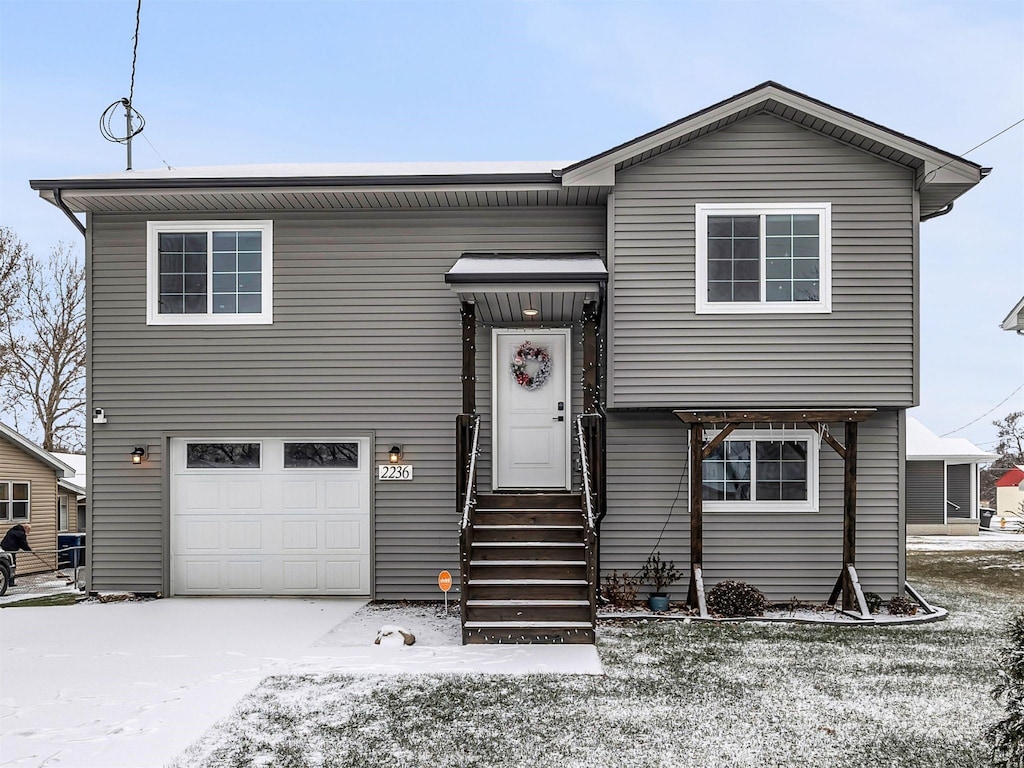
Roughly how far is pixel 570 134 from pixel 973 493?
220 ft

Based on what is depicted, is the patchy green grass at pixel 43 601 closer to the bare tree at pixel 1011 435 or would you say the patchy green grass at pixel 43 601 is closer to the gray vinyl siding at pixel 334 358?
the gray vinyl siding at pixel 334 358

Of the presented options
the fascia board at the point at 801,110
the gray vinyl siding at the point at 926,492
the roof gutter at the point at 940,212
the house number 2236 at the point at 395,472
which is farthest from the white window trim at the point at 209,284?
the gray vinyl siding at the point at 926,492

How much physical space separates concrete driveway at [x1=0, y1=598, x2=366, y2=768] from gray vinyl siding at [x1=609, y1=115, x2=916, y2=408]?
176 inches

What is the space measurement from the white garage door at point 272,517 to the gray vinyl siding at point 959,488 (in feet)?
68.0

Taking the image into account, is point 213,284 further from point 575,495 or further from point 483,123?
point 483,123

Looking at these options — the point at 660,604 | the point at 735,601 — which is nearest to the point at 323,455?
the point at 660,604

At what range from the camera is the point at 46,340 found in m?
22.1

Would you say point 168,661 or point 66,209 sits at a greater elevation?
point 66,209

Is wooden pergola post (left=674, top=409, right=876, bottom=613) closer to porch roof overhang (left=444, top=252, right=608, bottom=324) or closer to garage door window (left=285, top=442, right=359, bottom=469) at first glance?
porch roof overhang (left=444, top=252, right=608, bottom=324)

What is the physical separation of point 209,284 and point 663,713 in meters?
7.27

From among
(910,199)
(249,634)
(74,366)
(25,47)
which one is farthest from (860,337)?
(25,47)

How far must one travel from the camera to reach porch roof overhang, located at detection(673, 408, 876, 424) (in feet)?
27.7

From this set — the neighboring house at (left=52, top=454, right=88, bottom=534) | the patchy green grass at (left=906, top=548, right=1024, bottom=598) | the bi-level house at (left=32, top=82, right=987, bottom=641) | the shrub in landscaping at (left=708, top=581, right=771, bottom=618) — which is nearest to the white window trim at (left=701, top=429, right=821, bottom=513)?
the bi-level house at (left=32, top=82, right=987, bottom=641)

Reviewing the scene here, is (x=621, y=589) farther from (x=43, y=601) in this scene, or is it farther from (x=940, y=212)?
(x=43, y=601)
